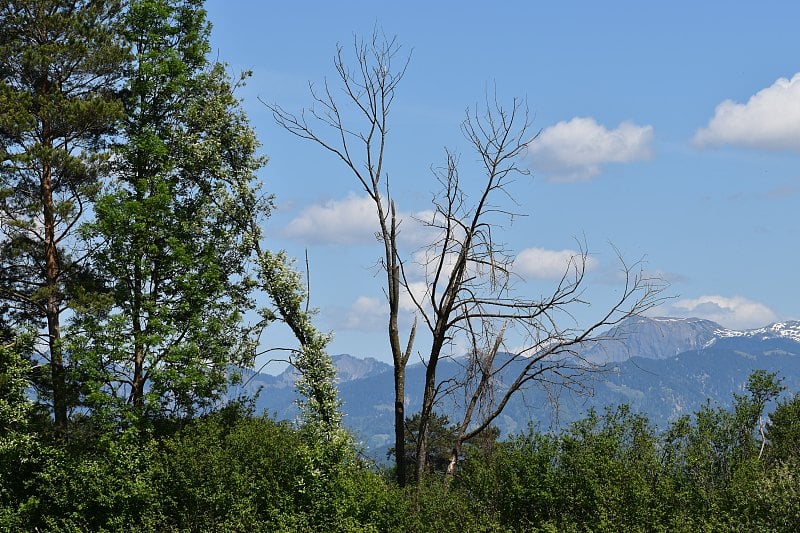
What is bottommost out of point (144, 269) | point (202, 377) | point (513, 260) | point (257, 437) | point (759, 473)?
point (759, 473)

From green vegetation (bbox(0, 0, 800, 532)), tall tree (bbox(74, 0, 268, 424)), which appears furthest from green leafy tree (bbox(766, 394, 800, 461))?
tall tree (bbox(74, 0, 268, 424))

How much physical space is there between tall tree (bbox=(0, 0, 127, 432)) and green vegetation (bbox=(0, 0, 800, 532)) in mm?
73

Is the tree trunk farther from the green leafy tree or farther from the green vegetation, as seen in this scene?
the green leafy tree

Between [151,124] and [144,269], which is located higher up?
[151,124]

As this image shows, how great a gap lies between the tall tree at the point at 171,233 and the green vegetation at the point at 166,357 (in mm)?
73

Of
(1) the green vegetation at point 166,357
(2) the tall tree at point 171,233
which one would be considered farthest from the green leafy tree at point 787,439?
(2) the tall tree at point 171,233

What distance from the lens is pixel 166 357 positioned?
28.0 meters

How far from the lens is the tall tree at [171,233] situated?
2797cm

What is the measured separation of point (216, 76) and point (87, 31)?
4518mm

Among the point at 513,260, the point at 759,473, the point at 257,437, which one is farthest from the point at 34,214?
the point at 759,473

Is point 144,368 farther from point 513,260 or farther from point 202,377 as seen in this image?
point 513,260

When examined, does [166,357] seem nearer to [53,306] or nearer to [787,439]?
[53,306]

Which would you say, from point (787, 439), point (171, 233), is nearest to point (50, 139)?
point (171, 233)

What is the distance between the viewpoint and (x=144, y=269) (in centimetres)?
2889
